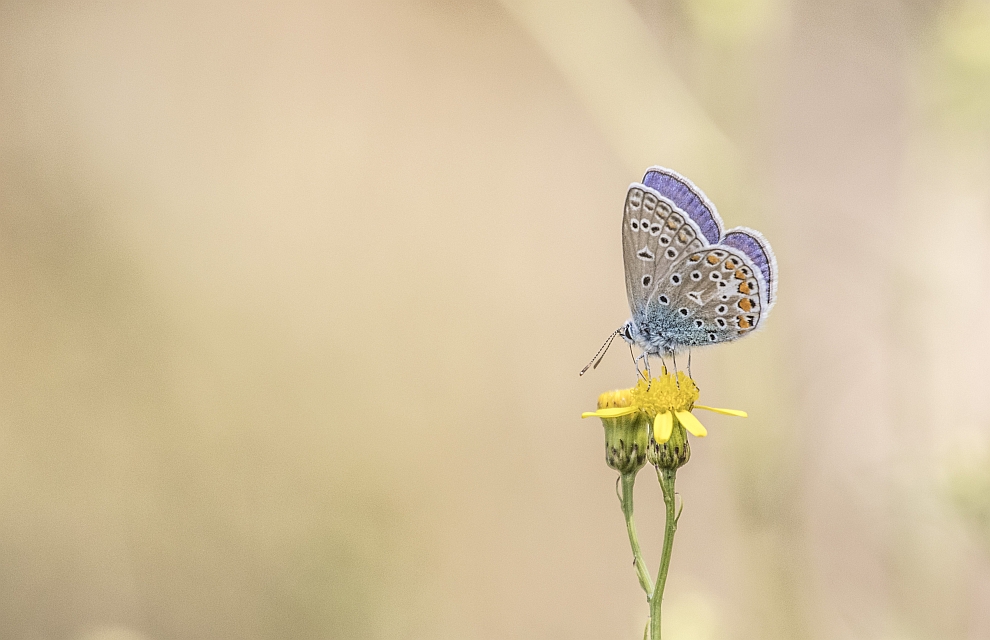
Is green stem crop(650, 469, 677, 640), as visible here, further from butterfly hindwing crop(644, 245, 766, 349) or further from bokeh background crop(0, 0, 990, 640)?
bokeh background crop(0, 0, 990, 640)

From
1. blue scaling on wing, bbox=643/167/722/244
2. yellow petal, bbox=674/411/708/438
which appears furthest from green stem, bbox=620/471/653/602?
blue scaling on wing, bbox=643/167/722/244

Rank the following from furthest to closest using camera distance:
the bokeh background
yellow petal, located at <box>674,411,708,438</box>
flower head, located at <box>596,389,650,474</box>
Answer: the bokeh background, flower head, located at <box>596,389,650,474</box>, yellow petal, located at <box>674,411,708,438</box>

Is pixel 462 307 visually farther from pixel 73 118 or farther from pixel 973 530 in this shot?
pixel 973 530

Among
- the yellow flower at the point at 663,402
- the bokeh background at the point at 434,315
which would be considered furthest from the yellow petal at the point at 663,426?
the bokeh background at the point at 434,315

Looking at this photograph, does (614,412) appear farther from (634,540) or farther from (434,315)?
(434,315)

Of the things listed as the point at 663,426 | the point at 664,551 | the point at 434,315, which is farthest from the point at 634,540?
the point at 434,315

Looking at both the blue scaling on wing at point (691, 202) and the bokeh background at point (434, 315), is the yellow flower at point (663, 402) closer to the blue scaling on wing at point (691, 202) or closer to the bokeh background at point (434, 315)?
the blue scaling on wing at point (691, 202)
